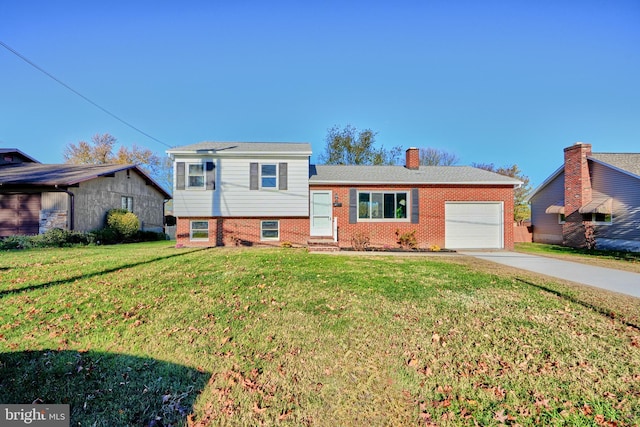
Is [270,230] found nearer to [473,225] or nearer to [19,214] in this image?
[473,225]

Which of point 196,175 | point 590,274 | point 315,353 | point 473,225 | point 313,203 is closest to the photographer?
point 315,353

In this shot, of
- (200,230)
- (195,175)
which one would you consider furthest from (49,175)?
(200,230)

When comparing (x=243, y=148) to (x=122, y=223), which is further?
(x=122, y=223)

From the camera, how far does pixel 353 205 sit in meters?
13.4

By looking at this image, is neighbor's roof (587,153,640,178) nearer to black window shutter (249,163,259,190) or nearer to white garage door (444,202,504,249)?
white garage door (444,202,504,249)

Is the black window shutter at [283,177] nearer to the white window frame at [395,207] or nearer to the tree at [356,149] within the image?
the white window frame at [395,207]

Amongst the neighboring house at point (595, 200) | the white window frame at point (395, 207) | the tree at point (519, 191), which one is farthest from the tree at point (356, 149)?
the white window frame at point (395, 207)

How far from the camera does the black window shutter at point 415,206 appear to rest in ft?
44.1

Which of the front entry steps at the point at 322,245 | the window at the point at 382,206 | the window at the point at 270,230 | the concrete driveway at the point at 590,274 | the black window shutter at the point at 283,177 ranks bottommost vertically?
the concrete driveway at the point at 590,274

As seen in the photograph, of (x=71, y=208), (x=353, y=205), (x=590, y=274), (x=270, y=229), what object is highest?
(x=353, y=205)

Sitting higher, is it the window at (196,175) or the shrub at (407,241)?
the window at (196,175)

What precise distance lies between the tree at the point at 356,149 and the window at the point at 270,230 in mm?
16328

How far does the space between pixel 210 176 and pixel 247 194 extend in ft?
6.00

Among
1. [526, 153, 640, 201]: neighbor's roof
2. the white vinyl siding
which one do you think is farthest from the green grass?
[526, 153, 640, 201]: neighbor's roof
